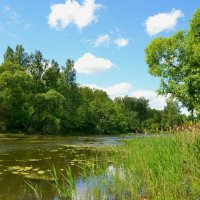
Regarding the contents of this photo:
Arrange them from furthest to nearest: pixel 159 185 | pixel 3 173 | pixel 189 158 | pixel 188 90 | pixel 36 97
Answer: pixel 36 97
pixel 188 90
pixel 3 173
pixel 189 158
pixel 159 185

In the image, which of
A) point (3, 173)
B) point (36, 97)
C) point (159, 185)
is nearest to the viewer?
point (159, 185)

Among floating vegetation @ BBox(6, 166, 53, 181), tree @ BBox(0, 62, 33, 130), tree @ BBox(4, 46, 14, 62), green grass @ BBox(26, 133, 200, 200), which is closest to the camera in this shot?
green grass @ BBox(26, 133, 200, 200)

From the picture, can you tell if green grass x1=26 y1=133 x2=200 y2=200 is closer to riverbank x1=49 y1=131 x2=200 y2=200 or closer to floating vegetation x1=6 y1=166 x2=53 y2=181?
riverbank x1=49 y1=131 x2=200 y2=200

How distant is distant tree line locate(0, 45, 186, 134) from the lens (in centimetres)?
5278

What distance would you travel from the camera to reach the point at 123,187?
8883 mm

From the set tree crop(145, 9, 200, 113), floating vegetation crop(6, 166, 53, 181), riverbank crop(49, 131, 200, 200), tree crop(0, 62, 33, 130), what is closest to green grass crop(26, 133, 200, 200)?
riverbank crop(49, 131, 200, 200)

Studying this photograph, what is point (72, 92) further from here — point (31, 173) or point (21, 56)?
point (31, 173)

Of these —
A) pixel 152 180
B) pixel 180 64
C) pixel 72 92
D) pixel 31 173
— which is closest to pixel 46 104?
pixel 72 92

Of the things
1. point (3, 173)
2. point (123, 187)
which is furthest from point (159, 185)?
point (3, 173)

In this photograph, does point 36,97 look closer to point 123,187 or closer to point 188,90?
point 188,90

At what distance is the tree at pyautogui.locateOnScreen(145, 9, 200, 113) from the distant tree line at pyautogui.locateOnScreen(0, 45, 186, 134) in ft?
7.98

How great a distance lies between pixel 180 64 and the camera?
96.3ft

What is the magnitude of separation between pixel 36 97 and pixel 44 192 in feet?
164

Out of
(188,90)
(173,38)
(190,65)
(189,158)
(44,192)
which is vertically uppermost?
(173,38)
